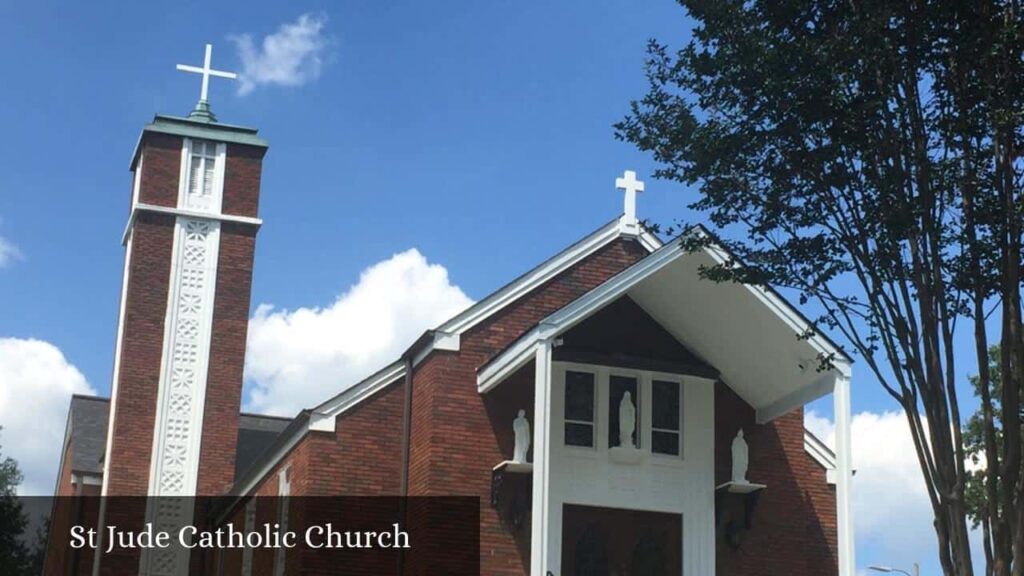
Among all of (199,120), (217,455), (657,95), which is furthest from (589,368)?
Answer: (199,120)

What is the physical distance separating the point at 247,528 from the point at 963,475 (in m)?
14.3

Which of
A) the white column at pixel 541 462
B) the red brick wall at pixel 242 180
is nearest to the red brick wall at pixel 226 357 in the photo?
the red brick wall at pixel 242 180

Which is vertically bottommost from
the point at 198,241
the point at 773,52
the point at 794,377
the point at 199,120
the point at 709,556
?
the point at 709,556

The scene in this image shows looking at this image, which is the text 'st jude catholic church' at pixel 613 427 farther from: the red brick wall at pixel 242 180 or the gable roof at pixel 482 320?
the red brick wall at pixel 242 180

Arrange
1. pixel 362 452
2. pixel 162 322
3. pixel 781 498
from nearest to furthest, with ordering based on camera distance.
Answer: pixel 362 452 → pixel 781 498 → pixel 162 322

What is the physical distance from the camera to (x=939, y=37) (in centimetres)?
1239

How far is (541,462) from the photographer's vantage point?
53.6ft

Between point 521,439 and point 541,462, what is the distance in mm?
1781

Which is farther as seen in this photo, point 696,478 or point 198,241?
point 198,241

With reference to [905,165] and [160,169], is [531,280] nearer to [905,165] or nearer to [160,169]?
[905,165]

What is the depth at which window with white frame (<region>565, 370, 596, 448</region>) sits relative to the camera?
61.2 feet

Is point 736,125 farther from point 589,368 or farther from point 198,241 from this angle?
point 198,241

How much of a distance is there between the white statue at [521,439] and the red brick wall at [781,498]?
2940 mm

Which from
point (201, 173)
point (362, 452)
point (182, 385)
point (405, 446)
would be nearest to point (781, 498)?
point (405, 446)
